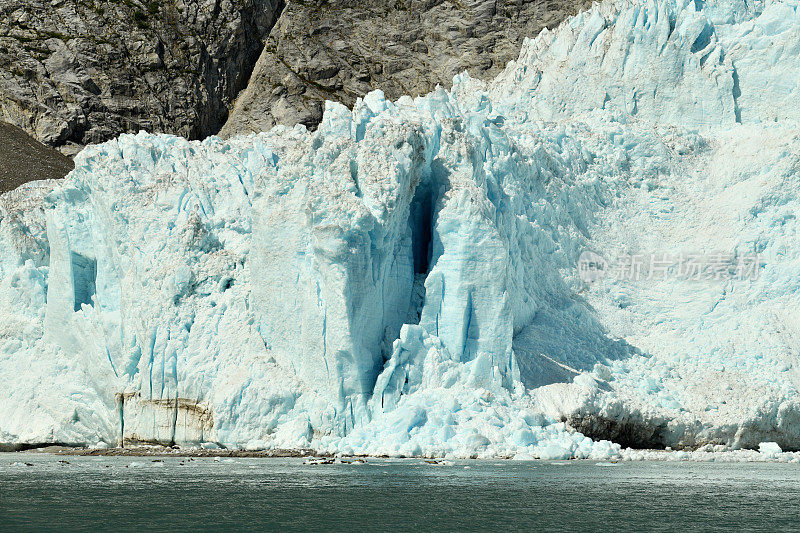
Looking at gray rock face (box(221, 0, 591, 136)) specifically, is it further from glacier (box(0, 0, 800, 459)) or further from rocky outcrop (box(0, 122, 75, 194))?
glacier (box(0, 0, 800, 459))

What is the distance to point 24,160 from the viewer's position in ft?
179

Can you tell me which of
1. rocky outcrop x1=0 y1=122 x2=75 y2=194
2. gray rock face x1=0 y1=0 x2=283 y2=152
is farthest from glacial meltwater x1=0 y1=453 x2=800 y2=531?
gray rock face x1=0 y1=0 x2=283 y2=152

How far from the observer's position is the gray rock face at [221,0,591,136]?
58406 millimetres

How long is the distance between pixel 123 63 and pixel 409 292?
4024 centimetres

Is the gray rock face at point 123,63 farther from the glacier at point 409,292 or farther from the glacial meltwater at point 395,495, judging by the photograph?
the glacial meltwater at point 395,495

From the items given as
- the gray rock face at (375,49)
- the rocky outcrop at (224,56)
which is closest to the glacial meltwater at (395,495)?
the gray rock face at (375,49)

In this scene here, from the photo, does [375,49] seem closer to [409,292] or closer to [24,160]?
[24,160]

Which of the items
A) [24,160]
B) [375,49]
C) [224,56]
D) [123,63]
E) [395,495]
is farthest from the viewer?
[224,56]

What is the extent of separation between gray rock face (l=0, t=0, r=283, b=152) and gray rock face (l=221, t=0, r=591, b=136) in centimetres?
185

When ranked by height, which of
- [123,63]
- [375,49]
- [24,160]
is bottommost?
[24,160]

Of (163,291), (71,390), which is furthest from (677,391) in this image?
(71,390)

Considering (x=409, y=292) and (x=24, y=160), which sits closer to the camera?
(x=409, y=292)

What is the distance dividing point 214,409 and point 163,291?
11.5ft

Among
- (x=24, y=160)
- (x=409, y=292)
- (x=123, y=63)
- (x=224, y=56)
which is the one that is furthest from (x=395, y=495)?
(x=224, y=56)
